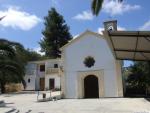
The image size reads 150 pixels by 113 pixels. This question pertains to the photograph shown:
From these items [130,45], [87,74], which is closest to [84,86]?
[87,74]

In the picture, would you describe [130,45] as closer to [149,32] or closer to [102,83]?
[149,32]

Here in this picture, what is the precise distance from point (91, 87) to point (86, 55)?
12.3 feet

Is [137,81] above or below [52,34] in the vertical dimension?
below

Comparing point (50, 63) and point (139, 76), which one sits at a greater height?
point (50, 63)

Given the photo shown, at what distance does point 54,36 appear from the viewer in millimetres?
63156

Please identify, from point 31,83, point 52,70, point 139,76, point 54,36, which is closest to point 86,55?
point 139,76

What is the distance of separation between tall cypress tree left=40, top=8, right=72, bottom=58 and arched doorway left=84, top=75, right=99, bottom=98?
30598 millimetres

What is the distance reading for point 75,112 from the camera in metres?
16.3

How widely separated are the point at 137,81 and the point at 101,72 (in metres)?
9.59

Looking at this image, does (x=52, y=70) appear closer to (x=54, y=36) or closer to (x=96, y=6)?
(x=54, y=36)

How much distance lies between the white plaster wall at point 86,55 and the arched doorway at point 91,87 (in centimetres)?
128

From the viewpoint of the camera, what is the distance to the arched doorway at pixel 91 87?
31.1m

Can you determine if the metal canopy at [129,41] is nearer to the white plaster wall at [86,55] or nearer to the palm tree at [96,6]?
the palm tree at [96,6]

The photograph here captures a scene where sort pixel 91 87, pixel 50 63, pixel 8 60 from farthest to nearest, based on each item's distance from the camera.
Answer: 1. pixel 50 63
2. pixel 91 87
3. pixel 8 60
